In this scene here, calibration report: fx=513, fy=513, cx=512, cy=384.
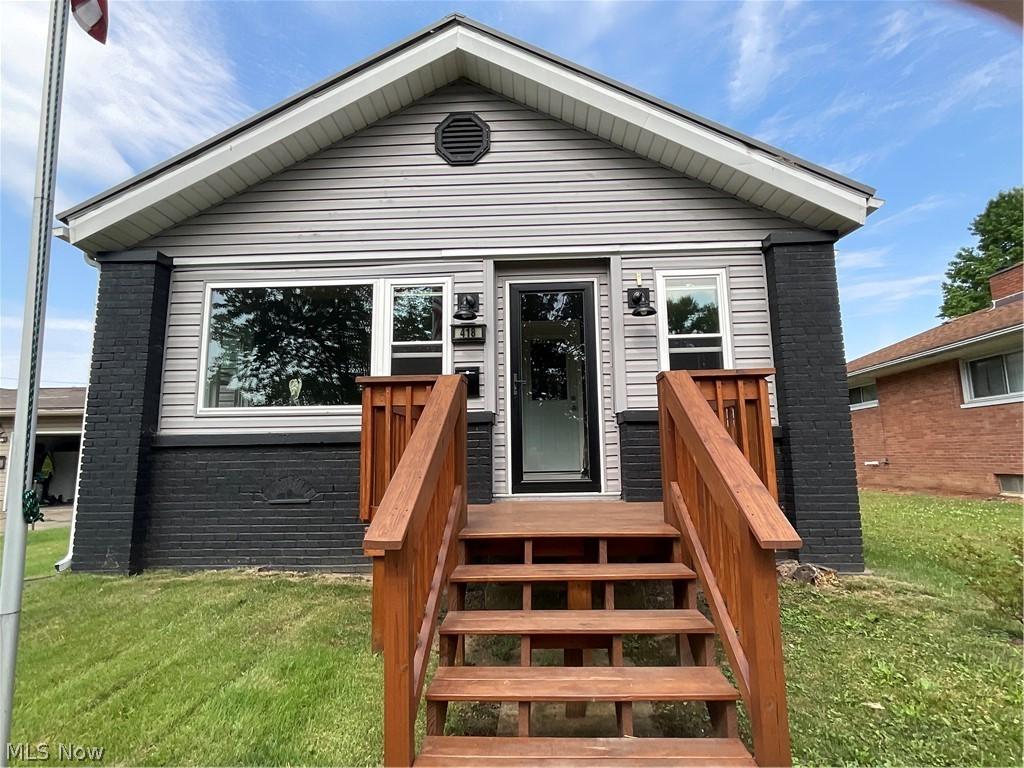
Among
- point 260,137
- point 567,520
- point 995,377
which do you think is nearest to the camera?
point 567,520

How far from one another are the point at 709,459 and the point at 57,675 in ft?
11.5

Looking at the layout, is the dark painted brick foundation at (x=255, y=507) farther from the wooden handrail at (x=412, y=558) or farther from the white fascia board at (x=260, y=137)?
the white fascia board at (x=260, y=137)

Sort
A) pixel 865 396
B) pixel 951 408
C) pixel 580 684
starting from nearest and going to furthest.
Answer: pixel 580 684
pixel 951 408
pixel 865 396

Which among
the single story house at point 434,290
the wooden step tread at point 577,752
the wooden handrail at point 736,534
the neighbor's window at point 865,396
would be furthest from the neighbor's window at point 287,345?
the neighbor's window at point 865,396

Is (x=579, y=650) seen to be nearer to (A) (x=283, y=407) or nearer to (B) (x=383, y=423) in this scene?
(B) (x=383, y=423)

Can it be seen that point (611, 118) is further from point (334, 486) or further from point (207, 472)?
point (207, 472)

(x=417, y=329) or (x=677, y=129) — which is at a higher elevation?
(x=677, y=129)

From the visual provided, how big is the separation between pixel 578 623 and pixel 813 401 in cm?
331

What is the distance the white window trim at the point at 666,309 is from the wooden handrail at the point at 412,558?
2588 millimetres

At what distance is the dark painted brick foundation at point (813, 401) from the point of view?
14.3 feet

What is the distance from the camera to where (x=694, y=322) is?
487cm

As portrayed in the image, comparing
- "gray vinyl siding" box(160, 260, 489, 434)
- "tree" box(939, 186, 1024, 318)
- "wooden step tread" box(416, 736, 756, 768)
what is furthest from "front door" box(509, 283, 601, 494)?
"tree" box(939, 186, 1024, 318)

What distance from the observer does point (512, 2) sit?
563 cm

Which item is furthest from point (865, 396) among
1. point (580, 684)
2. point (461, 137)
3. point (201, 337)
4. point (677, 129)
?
point (201, 337)
